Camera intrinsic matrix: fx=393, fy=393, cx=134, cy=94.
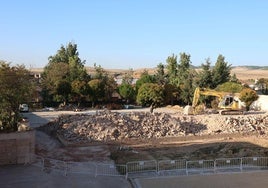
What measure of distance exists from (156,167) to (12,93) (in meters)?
9.06

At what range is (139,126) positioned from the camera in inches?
1235

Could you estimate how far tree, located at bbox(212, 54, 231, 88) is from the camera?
6256cm

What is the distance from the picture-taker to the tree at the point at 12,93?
2142cm

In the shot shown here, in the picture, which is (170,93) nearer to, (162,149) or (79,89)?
(79,89)

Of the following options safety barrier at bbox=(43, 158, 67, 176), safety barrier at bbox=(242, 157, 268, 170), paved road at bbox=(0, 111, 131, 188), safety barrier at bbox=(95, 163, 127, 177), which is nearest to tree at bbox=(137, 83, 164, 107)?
safety barrier at bbox=(242, 157, 268, 170)

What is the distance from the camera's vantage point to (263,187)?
1638 cm

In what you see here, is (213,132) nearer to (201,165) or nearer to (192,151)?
(192,151)

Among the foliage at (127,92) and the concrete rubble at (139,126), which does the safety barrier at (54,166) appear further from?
the foliage at (127,92)

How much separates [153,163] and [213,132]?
12275 mm

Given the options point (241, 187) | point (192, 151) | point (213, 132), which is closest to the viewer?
point (241, 187)

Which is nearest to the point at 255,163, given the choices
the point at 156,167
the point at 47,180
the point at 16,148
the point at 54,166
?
the point at 156,167

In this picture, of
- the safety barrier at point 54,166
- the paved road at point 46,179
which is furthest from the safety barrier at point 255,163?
the safety barrier at point 54,166

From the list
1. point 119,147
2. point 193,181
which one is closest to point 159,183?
point 193,181

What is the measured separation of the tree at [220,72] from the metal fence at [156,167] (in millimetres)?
42083
